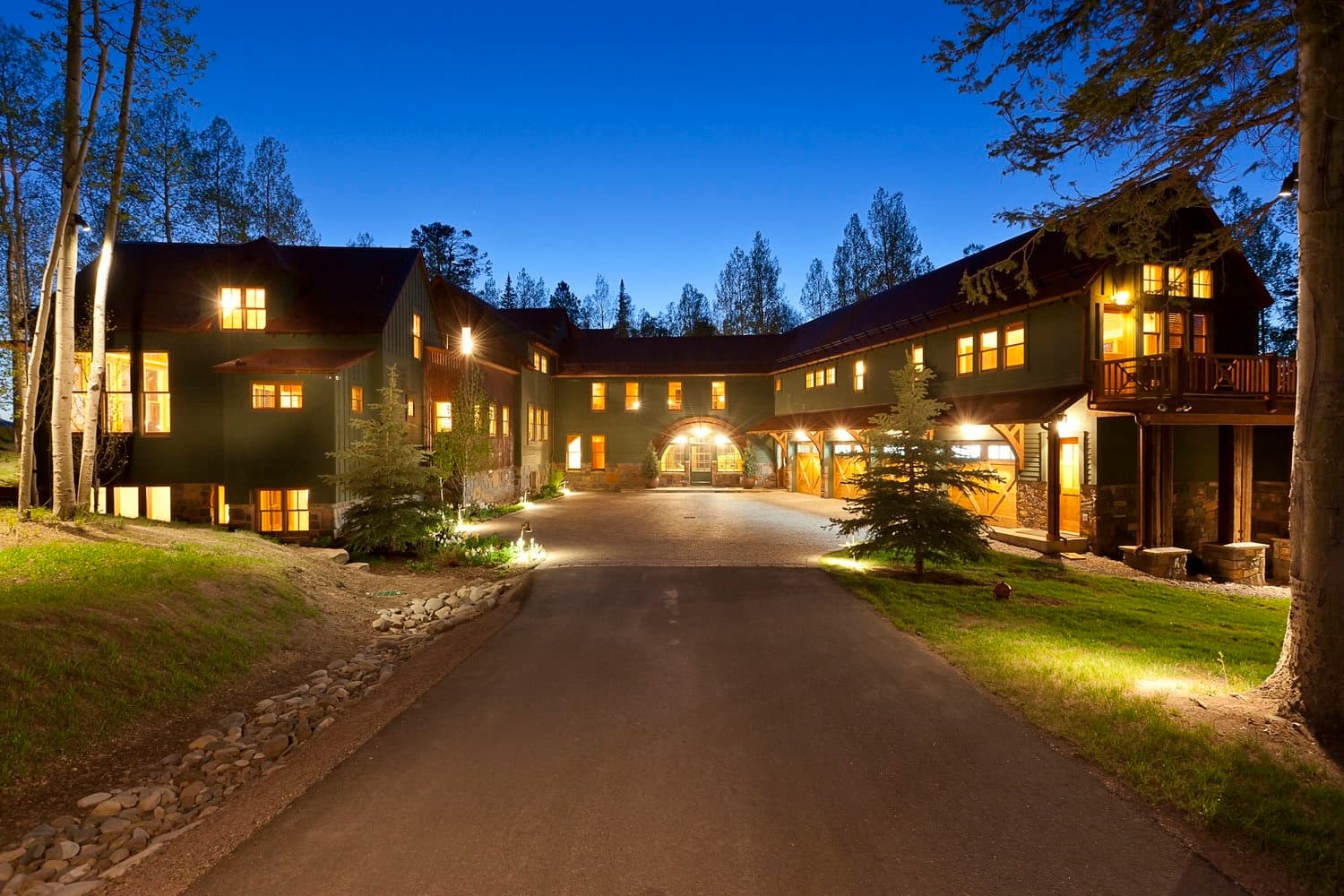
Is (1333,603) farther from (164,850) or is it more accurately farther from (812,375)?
(812,375)

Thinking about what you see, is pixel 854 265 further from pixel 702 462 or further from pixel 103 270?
pixel 103 270

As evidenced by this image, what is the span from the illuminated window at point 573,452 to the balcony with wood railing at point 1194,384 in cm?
2288

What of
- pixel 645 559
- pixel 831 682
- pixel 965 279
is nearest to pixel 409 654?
pixel 831 682

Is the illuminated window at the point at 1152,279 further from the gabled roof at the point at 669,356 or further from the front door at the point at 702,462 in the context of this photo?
the front door at the point at 702,462

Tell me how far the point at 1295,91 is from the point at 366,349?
59.4ft

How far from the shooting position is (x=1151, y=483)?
15234 mm

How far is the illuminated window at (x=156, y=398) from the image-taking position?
16.7 metres

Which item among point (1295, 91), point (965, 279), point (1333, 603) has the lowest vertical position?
point (1333, 603)

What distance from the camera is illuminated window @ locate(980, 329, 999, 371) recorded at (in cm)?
1866

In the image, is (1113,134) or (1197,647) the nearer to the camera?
(1113,134)

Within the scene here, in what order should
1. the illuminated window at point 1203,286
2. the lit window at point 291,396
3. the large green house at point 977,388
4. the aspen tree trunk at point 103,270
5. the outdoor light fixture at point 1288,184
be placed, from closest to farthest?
1. the outdoor light fixture at point 1288,184
2. the aspen tree trunk at point 103,270
3. the large green house at point 977,388
4. the lit window at point 291,396
5. the illuminated window at point 1203,286

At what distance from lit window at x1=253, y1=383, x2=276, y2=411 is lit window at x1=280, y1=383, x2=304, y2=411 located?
0.22 meters

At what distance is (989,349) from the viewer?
62.2 feet

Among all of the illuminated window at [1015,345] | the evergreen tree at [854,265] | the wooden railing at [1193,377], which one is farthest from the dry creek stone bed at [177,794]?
the evergreen tree at [854,265]
